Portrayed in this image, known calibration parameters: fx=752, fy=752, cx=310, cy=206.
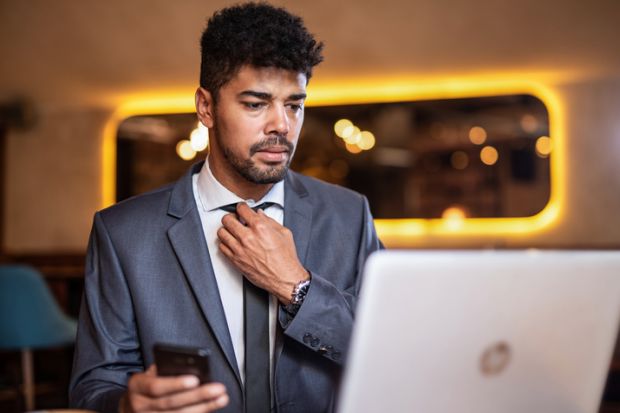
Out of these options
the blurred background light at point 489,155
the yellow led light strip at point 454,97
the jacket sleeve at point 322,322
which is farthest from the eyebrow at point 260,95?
the blurred background light at point 489,155

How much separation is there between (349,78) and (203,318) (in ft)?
17.1

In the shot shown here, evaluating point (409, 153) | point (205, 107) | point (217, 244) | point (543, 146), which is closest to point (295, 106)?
point (205, 107)

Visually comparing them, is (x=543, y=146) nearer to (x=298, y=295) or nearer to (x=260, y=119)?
(x=260, y=119)

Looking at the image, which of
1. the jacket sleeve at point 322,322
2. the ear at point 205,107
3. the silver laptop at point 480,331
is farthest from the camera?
the ear at point 205,107

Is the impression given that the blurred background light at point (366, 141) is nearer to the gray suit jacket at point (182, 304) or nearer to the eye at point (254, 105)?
the gray suit jacket at point (182, 304)

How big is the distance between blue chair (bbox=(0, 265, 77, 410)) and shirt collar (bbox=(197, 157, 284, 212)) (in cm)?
329

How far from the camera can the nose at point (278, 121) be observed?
164cm

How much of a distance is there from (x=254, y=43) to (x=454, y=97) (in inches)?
203

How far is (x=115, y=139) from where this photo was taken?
24.7 feet

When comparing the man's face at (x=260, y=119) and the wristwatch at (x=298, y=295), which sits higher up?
the man's face at (x=260, y=119)

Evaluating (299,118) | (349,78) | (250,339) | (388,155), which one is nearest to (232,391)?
(250,339)

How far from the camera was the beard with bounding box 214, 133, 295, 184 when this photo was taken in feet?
5.44

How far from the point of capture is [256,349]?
1623mm

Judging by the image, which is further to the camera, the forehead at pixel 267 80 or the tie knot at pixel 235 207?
the tie knot at pixel 235 207
